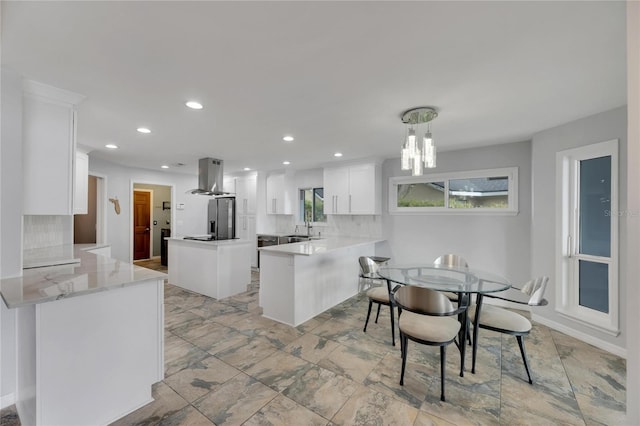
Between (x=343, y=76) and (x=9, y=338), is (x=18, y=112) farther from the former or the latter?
(x=343, y=76)

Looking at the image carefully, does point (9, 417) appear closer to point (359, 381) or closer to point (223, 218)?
point (359, 381)

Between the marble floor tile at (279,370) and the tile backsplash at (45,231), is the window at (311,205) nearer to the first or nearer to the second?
the marble floor tile at (279,370)

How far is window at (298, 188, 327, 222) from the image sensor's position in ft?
19.7

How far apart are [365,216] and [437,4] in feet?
13.4

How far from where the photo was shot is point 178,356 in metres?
2.45

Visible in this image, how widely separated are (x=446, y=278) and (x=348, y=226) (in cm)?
287

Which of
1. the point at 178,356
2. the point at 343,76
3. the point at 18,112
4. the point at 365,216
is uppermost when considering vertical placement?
the point at 343,76

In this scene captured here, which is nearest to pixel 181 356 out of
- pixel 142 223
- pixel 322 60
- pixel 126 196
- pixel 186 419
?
pixel 186 419

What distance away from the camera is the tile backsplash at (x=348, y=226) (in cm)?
502

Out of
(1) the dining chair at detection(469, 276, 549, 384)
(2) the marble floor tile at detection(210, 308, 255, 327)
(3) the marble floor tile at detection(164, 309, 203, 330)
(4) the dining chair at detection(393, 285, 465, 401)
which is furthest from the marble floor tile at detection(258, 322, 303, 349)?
(1) the dining chair at detection(469, 276, 549, 384)

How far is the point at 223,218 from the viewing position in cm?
630

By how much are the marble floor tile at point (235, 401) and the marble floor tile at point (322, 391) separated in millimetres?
189

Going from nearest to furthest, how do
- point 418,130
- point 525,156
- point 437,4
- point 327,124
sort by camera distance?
point 437,4, point 327,124, point 418,130, point 525,156

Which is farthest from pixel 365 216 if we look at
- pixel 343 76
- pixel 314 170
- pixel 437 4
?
pixel 437 4
